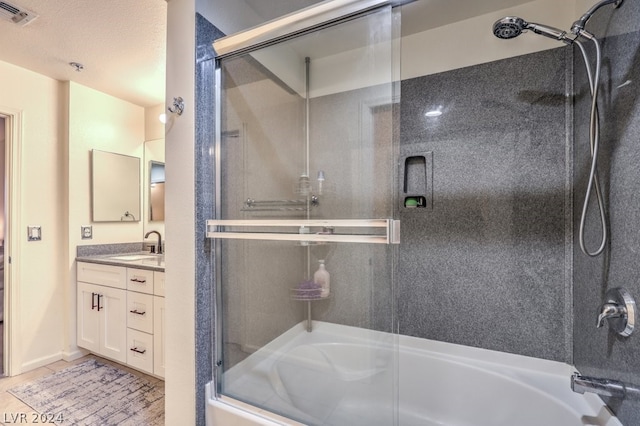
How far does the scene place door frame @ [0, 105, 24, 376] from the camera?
217 cm

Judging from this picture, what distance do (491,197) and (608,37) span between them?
79 centimetres

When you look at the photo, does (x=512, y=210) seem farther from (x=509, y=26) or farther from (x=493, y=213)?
(x=509, y=26)

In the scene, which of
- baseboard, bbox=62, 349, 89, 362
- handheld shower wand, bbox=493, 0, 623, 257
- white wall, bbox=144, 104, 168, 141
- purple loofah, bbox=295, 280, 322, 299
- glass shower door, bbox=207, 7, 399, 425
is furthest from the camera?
white wall, bbox=144, 104, 168, 141

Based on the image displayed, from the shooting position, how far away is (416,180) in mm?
1807

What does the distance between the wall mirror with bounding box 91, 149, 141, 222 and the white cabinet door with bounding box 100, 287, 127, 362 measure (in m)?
0.76

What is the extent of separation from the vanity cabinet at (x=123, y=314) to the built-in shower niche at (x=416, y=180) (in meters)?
1.67

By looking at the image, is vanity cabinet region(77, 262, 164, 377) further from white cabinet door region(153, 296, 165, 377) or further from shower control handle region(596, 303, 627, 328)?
shower control handle region(596, 303, 627, 328)

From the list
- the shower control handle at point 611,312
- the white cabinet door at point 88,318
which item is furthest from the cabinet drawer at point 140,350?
the shower control handle at point 611,312

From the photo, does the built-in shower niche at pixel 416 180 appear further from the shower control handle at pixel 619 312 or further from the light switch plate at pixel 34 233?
the light switch plate at pixel 34 233

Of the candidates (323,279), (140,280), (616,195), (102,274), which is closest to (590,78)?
(616,195)

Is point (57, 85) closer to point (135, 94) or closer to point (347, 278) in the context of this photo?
→ point (135, 94)

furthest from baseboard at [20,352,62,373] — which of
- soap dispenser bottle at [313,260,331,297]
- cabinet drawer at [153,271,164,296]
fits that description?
soap dispenser bottle at [313,260,331,297]

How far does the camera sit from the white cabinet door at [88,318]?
2322mm

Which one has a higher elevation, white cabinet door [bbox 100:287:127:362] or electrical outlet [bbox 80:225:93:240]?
electrical outlet [bbox 80:225:93:240]
